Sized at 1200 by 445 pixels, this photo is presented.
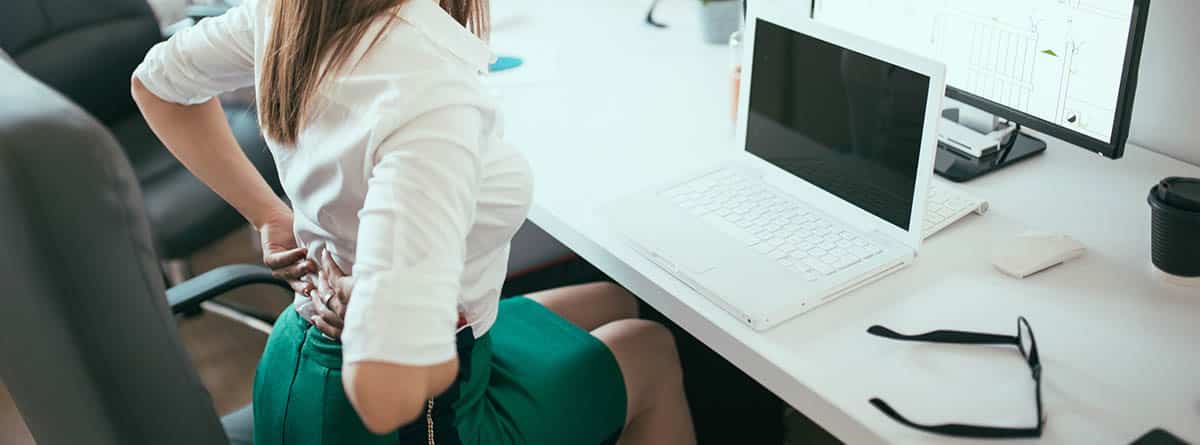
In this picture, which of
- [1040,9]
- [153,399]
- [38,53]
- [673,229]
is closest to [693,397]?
[673,229]

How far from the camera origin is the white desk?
997mm

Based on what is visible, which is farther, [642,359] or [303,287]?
[642,359]

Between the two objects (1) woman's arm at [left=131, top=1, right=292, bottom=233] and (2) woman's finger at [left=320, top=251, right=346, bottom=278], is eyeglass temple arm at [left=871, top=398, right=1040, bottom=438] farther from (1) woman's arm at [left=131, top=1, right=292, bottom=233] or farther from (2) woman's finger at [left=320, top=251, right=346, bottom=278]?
(1) woman's arm at [left=131, top=1, right=292, bottom=233]

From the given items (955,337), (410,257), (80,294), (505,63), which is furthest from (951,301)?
(505,63)

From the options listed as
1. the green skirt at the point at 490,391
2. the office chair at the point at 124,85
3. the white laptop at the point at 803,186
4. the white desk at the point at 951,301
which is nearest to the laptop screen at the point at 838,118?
the white laptop at the point at 803,186

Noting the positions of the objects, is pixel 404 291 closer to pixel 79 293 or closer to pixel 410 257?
pixel 410 257

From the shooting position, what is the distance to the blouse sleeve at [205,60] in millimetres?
1208

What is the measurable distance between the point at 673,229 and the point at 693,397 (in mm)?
545

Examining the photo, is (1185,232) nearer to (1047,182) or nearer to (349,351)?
(1047,182)

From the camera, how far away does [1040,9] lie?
1.30 metres

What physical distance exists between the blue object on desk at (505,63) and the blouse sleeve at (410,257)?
1045 mm

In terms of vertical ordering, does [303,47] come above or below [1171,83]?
above

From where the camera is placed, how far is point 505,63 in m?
1.89

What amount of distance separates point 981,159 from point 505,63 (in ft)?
2.75
